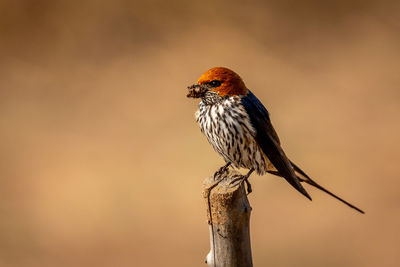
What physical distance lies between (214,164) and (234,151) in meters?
4.17

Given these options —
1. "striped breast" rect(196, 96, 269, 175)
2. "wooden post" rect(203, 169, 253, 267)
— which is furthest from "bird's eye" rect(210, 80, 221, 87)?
"wooden post" rect(203, 169, 253, 267)

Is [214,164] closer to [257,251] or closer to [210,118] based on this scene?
[257,251]

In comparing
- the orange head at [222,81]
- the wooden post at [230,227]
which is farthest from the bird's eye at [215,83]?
the wooden post at [230,227]

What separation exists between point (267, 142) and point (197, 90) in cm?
55

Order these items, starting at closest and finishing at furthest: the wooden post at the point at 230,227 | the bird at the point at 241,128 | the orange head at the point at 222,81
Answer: the wooden post at the point at 230,227 < the orange head at the point at 222,81 < the bird at the point at 241,128

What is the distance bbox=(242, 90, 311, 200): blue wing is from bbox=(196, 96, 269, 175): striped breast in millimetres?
34

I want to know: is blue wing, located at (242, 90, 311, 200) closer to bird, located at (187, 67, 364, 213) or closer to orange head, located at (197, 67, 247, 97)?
bird, located at (187, 67, 364, 213)

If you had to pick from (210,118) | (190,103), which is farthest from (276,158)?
(190,103)

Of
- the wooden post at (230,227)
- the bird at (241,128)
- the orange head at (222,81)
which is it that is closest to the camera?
the wooden post at (230,227)

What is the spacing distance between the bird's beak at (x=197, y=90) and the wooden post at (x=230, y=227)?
664mm

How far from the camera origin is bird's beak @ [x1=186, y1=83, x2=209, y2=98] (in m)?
3.01

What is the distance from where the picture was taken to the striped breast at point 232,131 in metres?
3.15

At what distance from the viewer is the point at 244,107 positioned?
10.3ft

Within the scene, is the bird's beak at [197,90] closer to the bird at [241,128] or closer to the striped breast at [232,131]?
the bird at [241,128]
